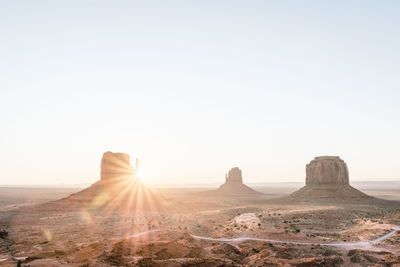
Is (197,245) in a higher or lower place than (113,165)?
lower

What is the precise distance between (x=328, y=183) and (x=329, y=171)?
3.50 m

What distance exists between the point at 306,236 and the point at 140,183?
159 feet

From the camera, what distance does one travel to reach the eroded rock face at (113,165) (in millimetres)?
71250

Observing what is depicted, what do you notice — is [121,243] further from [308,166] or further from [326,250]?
[308,166]

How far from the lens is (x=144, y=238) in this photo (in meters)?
32.5

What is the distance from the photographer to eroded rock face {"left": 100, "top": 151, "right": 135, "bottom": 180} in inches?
2805

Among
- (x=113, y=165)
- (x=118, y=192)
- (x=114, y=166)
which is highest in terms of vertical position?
(x=113, y=165)

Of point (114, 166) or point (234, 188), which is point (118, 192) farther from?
point (234, 188)

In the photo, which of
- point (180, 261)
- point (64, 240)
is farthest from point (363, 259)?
point (64, 240)

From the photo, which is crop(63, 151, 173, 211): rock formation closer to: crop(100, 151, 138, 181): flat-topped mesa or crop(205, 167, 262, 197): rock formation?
crop(100, 151, 138, 181): flat-topped mesa

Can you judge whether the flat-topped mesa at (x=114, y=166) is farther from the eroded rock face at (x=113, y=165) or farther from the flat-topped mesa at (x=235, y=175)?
the flat-topped mesa at (x=235, y=175)

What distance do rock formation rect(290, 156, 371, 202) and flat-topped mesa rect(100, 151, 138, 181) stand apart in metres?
47.5

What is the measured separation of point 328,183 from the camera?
86.6 metres

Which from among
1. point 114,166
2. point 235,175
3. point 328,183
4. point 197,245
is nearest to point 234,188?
point 235,175
